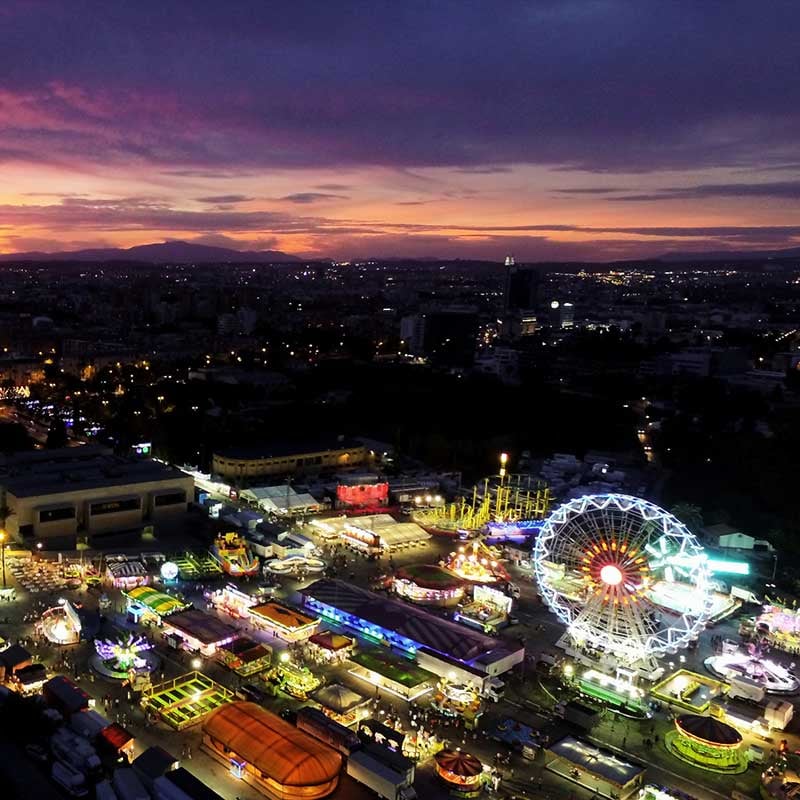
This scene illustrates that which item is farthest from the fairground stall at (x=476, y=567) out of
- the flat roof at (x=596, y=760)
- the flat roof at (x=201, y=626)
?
the flat roof at (x=596, y=760)

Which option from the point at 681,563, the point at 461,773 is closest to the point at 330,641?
the point at 461,773

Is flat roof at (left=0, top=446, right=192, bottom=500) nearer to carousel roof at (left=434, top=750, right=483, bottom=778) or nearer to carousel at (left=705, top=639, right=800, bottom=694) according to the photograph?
carousel roof at (left=434, top=750, right=483, bottom=778)

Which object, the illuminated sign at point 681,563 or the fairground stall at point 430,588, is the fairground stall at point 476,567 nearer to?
the fairground stall at point 430,588

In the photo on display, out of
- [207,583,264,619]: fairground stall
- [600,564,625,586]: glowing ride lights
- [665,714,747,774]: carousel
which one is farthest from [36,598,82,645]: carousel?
[665,714,747,774]: carousel

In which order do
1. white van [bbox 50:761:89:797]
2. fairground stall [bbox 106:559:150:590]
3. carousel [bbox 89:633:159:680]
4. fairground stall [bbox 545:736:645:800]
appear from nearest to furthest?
white van [bbox 50:761:89:797] → fairground stall [bbox 545:736:645:800] → carousel [bbox 89:633:159:680] → fairground stall [bbox 106:559:150:590]

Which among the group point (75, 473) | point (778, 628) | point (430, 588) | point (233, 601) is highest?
point (75, 473)

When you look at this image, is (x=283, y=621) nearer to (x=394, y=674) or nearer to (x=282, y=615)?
(x=282, y=615)
